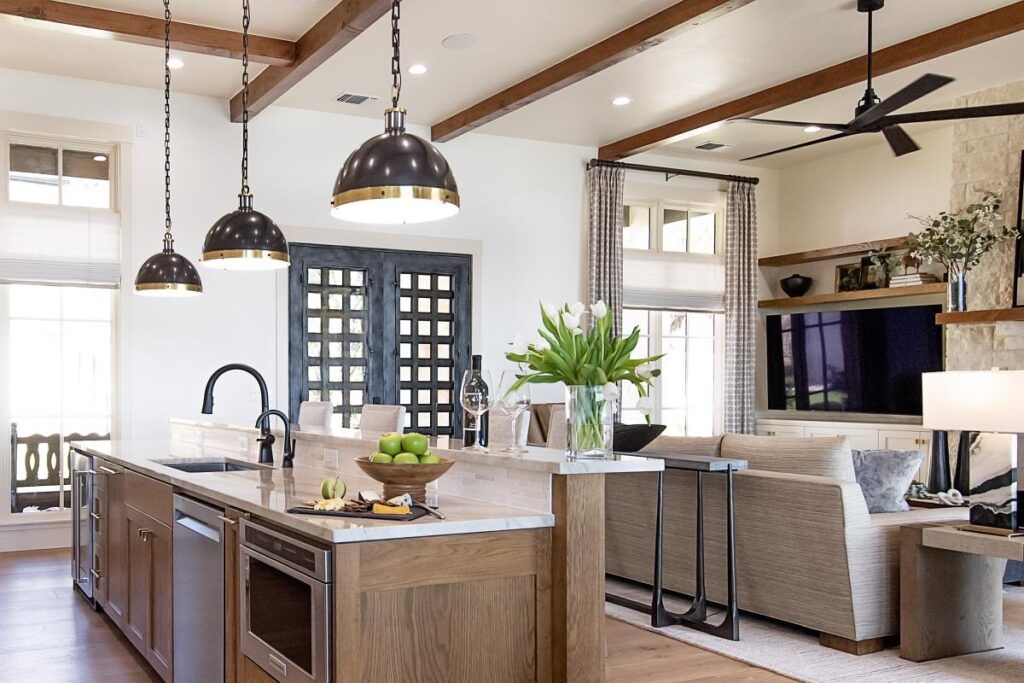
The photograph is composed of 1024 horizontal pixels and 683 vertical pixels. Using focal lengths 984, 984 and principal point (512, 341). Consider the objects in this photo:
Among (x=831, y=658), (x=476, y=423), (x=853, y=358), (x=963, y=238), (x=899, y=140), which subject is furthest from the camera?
(x=853, y=358)

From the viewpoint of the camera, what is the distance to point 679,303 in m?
9.41

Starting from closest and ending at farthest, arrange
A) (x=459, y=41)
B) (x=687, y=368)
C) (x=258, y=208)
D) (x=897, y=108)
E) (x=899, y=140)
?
(x=897, y=108)
(x=899, y=140)
(x=459, y=41)
(x=258, y=208)
(x=687, y=368)

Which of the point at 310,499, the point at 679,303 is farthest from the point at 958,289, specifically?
the point at 310,499

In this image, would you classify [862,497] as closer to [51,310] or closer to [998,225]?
[998,225]

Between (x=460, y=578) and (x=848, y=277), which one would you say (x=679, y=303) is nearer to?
(x=848, y=277)

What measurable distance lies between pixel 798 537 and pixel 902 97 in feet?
7.38

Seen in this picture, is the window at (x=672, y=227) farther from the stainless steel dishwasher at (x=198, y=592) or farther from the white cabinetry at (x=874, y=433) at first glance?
the stainless steel dishwasher at (x=198, y=592)

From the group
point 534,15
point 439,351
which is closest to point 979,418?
point 534,15

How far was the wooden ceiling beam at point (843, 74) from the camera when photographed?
5613 mm

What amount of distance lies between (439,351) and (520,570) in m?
5.78

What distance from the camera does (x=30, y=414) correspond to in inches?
272

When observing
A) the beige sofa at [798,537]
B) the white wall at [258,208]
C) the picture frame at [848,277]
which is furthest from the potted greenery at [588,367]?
the picture frame at [848,277]

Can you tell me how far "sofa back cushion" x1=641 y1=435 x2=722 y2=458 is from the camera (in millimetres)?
4898

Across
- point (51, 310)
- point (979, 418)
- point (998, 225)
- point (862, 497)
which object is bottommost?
point (862, 497)
